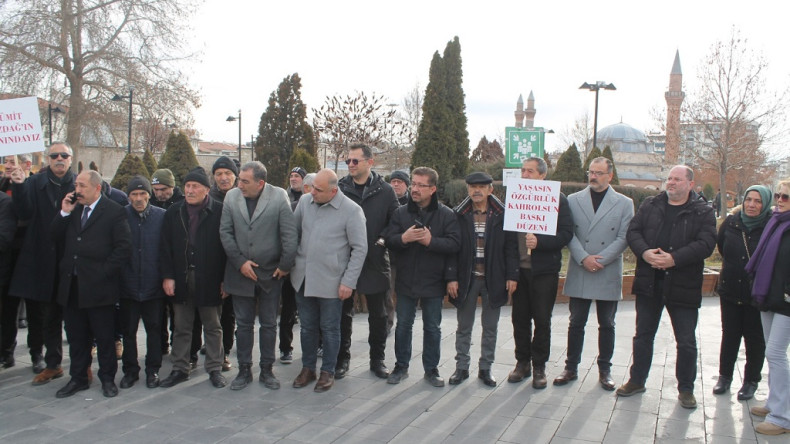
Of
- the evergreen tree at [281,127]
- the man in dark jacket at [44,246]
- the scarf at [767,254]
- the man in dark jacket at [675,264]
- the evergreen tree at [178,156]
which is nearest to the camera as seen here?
the scarf at [767,254]

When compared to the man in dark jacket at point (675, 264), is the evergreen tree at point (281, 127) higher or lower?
higher

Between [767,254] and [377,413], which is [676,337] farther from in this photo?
[377,413]

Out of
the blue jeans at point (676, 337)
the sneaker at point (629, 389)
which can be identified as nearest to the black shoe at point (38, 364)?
the sneaker at point (629, 389)

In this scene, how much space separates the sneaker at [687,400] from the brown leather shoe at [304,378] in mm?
3219

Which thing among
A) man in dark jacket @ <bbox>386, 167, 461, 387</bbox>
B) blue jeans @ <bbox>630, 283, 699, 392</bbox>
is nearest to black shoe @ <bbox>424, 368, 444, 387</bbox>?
man in dark jacket @ <bbox>386, 167, 461, 387</bbox>

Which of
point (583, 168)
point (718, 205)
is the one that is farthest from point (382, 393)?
point (718, 205)

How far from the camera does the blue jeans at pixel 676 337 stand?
205 inches

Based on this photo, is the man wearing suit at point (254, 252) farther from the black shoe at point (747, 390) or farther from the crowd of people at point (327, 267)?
the black shoe at point (747, 390)

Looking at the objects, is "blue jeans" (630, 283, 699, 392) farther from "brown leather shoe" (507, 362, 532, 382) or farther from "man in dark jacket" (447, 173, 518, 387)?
"man in dark jacket" (447, 173, 518, 387)

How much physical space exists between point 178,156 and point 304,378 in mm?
18659

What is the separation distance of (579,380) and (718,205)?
39.7 metres

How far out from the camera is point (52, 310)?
5.73 metres

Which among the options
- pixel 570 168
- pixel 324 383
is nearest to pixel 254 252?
pixel 324 383

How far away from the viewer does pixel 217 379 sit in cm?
559
